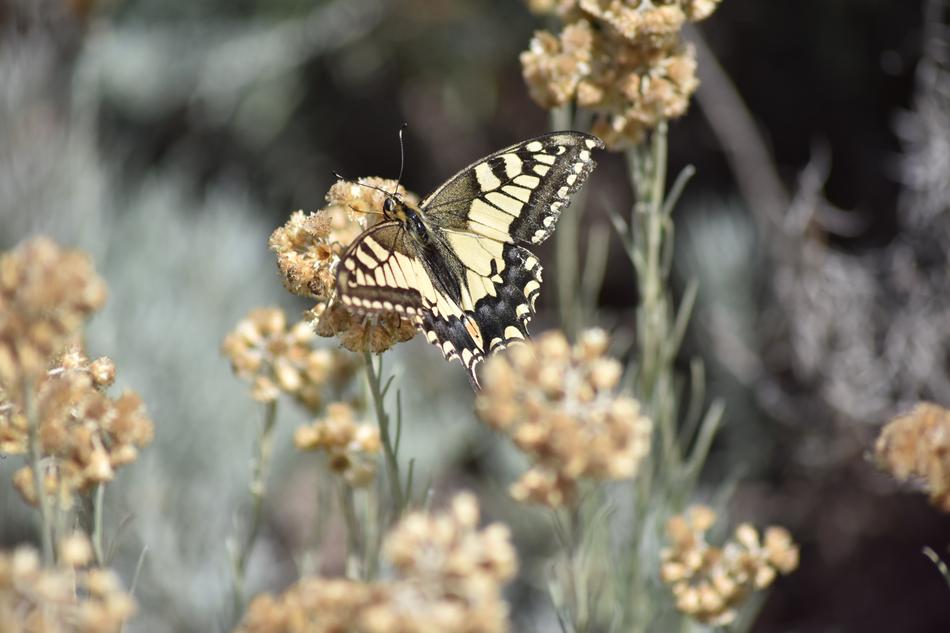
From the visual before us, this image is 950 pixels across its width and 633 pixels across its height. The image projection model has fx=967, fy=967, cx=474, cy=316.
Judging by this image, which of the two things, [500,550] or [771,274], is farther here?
[771,274]

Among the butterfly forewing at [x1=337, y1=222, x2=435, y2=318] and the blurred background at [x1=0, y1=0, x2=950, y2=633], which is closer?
the butterfly forewing at [x1=337, y1=222, x2=435, y2=318]

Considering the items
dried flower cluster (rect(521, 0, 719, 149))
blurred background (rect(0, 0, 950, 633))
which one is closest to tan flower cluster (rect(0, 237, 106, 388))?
dried flower cluster (rect(521, 0, 719, 149))

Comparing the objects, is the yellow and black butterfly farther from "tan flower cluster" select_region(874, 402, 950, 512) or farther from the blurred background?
the blurred background

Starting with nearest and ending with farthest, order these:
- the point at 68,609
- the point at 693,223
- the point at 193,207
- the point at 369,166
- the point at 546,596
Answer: the point at 68,609, the point at 546,596, the point at 693,223, the point at 193,207, the point at 369,166

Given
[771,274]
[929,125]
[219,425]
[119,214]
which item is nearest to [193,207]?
[119,214]

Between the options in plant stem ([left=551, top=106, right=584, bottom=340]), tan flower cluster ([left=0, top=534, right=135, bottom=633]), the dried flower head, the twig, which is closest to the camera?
tan flower cluster ([left=0, top=534, right=135, bottom=633])

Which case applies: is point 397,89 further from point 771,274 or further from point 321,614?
point 321,614
